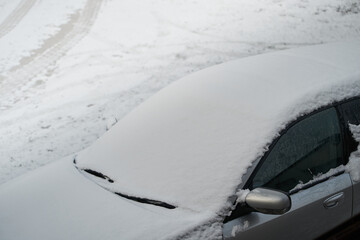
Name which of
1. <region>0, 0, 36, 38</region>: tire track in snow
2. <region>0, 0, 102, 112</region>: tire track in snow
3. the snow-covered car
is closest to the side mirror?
the snow-covered car

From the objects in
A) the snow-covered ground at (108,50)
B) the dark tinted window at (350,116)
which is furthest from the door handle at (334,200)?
the snow-covered ground at (108,50)

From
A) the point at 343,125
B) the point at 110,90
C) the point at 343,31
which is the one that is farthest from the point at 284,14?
the point at 343,125

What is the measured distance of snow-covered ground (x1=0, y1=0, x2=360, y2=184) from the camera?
19.4 ft

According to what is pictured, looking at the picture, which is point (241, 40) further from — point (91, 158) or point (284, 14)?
point (91, 158)

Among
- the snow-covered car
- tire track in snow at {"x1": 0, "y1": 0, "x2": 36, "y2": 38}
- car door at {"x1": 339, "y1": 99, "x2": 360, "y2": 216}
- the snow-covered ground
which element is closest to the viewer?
the snow-covered car

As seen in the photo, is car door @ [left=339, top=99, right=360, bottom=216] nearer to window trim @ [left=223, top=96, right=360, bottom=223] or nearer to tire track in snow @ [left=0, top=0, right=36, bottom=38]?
window trim @ [left=223, top=96, right=360, bottom=223]

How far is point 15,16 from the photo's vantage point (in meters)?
12.4

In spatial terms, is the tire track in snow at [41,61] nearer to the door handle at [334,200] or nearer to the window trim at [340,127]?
the window trim at [340,127]

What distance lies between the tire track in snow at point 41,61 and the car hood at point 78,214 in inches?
191

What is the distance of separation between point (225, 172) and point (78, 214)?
37.8 inches

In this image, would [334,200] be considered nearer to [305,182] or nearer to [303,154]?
[305,182]

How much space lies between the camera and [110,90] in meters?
6.95

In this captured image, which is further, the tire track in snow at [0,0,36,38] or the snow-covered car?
the tire track in snow at [0,0,36,38]

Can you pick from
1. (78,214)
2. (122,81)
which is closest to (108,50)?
(122,81)
